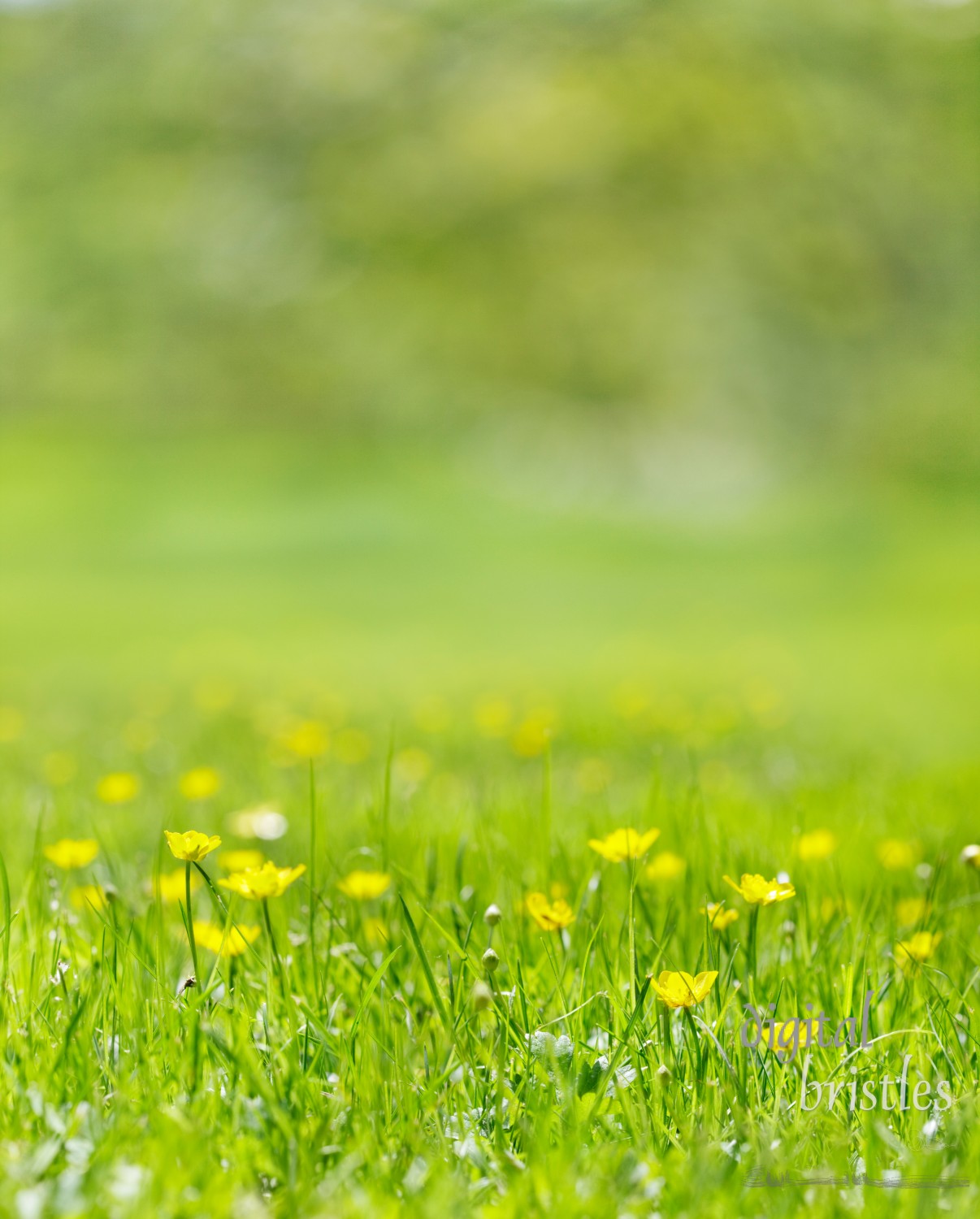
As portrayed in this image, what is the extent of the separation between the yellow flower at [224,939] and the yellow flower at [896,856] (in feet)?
3.58

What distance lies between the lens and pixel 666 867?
202cm

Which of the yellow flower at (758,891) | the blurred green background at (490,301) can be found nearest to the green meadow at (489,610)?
the yellow flower at (758,891)

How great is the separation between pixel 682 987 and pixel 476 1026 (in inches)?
11.1

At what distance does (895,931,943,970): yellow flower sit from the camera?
167 centimetres

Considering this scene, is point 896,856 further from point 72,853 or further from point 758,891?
point 72,853

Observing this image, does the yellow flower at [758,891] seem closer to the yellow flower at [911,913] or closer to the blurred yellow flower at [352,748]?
the yellow flower at [911,913]

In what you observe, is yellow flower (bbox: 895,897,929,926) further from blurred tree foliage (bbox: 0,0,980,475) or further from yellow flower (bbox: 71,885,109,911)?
blurred tree foliage (bbox: 0,0,980,475)

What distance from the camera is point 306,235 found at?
41.7 meters

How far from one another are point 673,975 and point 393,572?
1982 cm

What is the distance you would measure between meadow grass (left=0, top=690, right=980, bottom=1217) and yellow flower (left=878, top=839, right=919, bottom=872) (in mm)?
10

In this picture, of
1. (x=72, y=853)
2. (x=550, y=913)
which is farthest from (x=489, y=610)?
(x=550, y=913)

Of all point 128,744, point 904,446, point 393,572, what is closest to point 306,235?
point 904,446

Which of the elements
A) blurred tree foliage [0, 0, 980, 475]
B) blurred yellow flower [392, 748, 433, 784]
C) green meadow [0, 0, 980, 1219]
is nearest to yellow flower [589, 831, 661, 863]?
green meadow [0, 0, 980, 1219]

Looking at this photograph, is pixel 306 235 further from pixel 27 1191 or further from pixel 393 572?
pixel 27 1191
